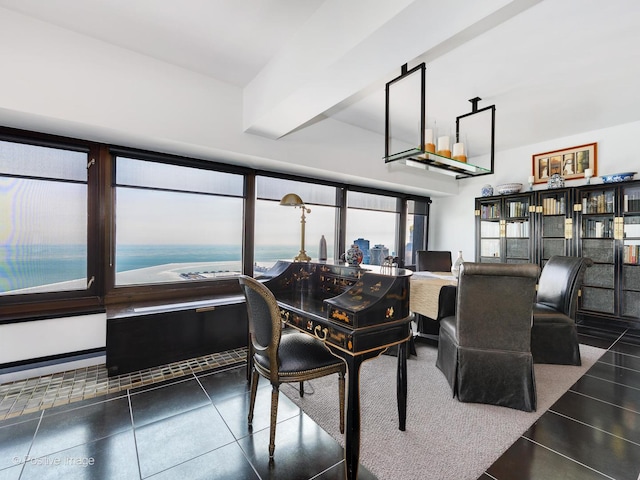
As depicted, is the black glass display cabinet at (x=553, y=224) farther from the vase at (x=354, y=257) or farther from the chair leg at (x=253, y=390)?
the chair leg at (x=253, y=390)

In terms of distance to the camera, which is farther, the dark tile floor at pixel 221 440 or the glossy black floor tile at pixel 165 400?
the glossy black floor tile at pixel 165 400

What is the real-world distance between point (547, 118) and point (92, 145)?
5.48 metres

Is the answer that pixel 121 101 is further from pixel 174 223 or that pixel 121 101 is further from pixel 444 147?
pixel 444 147

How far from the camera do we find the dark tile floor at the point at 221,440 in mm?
1588

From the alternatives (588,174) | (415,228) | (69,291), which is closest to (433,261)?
(415,228)

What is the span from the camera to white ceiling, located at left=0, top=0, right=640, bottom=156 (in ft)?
5.87

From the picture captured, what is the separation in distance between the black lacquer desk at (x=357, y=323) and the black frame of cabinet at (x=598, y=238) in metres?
4.06

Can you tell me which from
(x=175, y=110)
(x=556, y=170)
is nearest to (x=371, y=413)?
(x=175, y=110)

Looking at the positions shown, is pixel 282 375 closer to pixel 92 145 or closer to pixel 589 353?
pixel 92 145

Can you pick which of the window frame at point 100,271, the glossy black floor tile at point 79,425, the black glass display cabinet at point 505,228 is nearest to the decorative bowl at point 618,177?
the black glass display cabinet at point 505,228

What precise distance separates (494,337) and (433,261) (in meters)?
2.27

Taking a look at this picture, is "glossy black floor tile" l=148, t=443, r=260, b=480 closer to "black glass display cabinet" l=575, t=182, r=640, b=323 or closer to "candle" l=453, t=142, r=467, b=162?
"candle" l=453, t=142, r=467, b=162

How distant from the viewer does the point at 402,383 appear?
1893 mm

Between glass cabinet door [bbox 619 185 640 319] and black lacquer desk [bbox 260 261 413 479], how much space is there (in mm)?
4096
